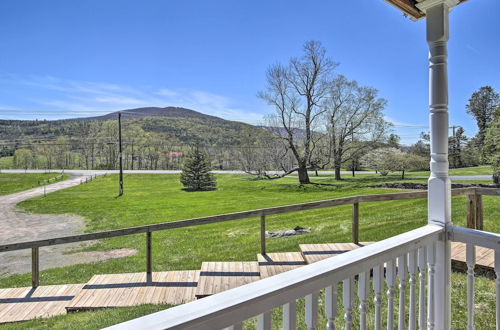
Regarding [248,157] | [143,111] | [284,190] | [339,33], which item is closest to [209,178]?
[248,157]

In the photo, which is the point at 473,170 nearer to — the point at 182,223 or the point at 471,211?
the point at 471,211

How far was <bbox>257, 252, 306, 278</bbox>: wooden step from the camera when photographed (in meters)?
2.58

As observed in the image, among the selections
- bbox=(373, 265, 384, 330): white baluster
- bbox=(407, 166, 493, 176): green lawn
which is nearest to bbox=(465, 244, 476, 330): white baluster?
bbox=(373, 265, 384, 330): white baluster

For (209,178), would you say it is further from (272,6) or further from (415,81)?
(415,81)

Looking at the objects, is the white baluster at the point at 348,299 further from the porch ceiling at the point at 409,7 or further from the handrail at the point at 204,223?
the handrail at the point at 204,223

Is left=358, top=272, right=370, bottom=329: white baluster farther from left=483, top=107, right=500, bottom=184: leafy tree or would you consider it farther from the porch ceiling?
left=483, top=107, right=500, bottom=184: leafy tree

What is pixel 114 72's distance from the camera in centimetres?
848

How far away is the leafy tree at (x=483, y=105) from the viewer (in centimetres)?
549

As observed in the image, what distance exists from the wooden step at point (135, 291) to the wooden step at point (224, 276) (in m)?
0.12

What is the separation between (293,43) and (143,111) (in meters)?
5.58

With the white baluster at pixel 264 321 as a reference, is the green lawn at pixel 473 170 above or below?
above

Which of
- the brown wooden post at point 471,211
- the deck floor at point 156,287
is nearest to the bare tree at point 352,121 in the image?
the brown wooden post at point 471,211

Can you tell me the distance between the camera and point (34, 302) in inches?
104

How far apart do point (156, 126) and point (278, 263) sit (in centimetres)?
810
